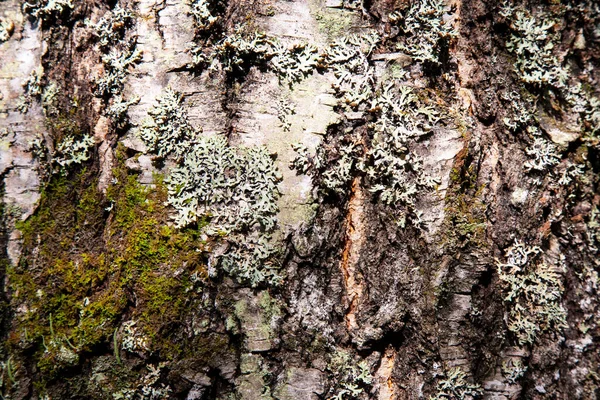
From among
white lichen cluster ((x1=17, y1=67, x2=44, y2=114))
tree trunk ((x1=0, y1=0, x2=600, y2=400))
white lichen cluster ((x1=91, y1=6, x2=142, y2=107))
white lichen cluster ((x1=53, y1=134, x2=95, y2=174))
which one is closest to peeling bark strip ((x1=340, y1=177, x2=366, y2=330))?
tree trunk ((x1=0, y1=0, x2=600, y2=400))

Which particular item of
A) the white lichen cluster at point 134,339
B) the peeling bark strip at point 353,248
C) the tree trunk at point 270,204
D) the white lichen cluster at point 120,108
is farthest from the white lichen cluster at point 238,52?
the white lichen cluster at point 134,339

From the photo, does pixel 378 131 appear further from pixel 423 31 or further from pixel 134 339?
pixel 134 339

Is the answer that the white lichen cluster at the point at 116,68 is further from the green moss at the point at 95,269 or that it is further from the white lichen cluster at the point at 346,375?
the white lichen cluster at the point at 346,375

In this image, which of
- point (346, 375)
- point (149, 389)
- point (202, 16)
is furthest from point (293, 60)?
point (149, 389)

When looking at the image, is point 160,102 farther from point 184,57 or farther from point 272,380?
point 272,380

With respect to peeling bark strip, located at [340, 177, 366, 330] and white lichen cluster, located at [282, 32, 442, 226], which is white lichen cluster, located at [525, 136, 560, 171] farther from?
peeling bark strip, located at [340, 177, 366, 330]

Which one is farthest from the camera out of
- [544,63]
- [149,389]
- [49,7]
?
[544,63]
